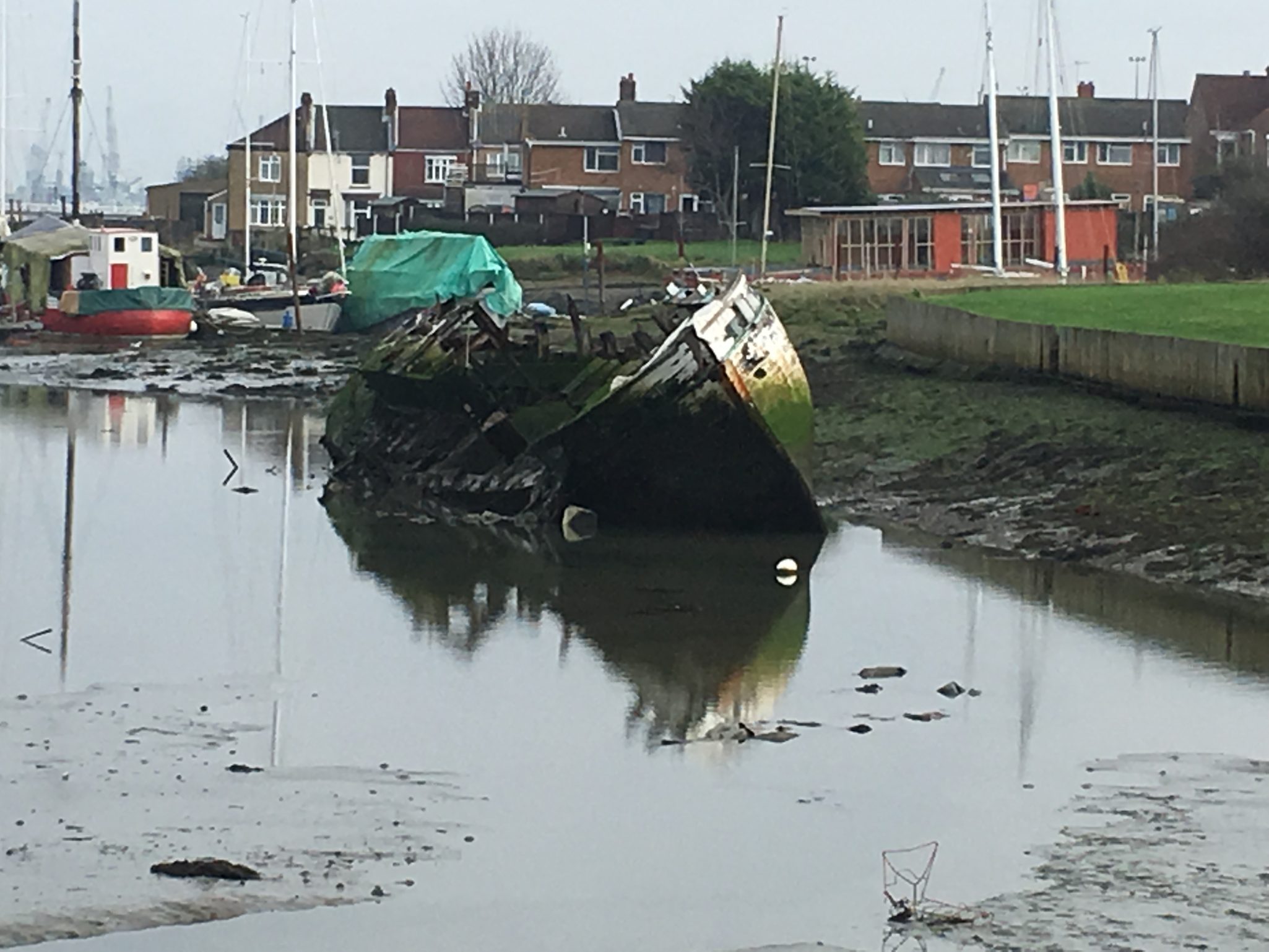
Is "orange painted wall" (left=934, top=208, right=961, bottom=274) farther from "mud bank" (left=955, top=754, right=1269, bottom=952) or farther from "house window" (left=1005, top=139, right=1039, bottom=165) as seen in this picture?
"mud bank" (left=955, top=754, right=1269, bottom=952)

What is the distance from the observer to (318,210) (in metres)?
92.0

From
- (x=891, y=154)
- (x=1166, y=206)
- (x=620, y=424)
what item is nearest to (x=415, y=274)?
(x=620, y=424)

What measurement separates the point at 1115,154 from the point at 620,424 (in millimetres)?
72063

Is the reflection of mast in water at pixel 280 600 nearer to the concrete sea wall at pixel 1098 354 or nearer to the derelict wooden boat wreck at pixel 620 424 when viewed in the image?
the derelict wooden boat wreck at pixel 620 424

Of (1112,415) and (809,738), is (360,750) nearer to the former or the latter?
(809,738)

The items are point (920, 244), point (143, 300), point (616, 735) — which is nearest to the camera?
point (616, 735)

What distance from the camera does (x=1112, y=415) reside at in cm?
2323

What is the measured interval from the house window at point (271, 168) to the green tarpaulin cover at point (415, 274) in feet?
133

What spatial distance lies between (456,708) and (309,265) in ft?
200

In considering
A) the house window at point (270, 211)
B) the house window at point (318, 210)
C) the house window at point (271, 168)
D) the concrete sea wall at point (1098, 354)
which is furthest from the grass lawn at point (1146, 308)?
the house window at point (271, 168)

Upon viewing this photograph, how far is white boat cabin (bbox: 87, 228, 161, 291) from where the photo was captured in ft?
185

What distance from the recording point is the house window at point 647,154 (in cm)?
9031

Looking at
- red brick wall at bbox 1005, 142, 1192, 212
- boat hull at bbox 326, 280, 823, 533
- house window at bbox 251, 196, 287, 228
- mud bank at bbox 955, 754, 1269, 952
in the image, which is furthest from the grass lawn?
house window at bbox 251, 196, 287, 228

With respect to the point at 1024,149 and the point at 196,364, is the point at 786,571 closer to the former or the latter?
the point at 196,364
